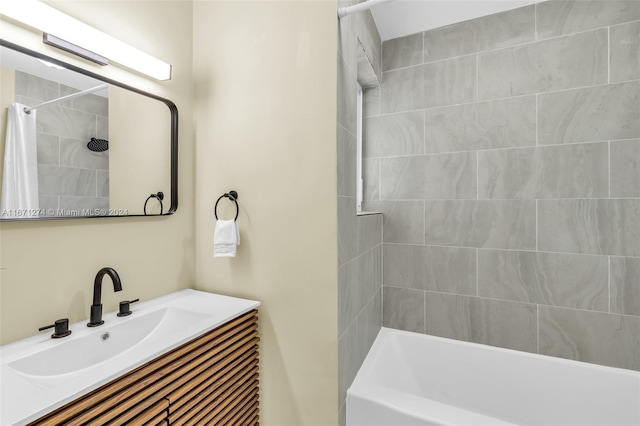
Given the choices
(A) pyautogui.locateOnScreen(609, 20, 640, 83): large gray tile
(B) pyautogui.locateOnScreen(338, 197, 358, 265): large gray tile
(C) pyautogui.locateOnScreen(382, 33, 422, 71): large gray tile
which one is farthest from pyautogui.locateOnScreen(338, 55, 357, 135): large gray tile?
(A) pyautogui.locateOnScreen(609, 20, 640, 83): large gray tile

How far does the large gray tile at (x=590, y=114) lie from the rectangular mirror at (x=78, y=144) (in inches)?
81.7

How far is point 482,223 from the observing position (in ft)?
6.32

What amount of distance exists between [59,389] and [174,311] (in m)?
0.66

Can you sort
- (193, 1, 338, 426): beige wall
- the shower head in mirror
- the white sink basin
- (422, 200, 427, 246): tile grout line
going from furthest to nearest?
(422, 200, 427, 246): tile grout line < (193, 1, 338, 426): beige wall < the shower head in mirror < the white sink basin

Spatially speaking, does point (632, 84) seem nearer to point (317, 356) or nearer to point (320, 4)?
point (320, 4)

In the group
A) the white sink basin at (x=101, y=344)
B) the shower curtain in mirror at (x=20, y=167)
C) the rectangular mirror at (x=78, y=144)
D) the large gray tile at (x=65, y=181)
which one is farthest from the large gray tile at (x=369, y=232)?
the shower curtain in mirror at (x=20, y=167)

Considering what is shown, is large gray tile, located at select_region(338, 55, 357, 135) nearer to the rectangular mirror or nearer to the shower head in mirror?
the rectangular mirror

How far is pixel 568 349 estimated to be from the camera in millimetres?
1765

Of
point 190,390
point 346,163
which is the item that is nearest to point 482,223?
point 346,163

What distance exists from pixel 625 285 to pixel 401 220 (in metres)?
1.23

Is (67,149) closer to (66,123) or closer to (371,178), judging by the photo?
(66,123)

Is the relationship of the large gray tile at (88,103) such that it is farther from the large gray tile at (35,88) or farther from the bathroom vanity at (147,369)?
the bathroom vanity at (147,369)

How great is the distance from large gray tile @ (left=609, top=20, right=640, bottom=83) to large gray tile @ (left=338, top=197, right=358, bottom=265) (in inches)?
62.3

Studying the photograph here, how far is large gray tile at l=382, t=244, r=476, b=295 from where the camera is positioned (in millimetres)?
1980
